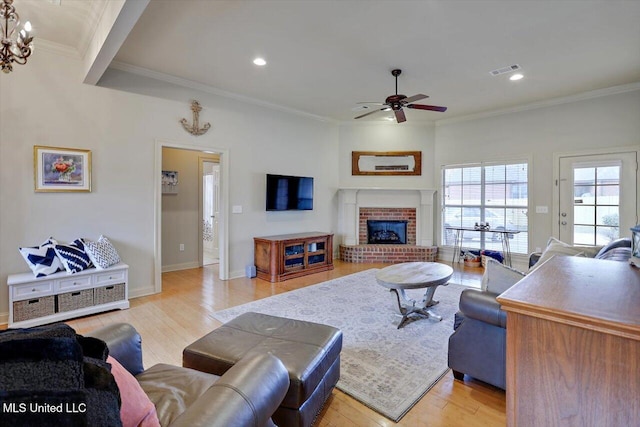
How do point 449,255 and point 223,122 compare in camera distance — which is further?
A: point 449,255

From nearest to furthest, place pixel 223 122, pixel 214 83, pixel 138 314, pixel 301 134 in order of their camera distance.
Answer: pixel 138 314
pixel 214 83
pixel 223 122
pixel 301 134

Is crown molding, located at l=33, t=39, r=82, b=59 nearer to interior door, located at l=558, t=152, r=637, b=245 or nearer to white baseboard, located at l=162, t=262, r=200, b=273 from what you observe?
white baseboard, located at l=162, t=262, r=200, b=273

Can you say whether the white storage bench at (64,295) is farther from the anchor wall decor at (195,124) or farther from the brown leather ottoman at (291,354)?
the brown leather ottoman at (291,354)

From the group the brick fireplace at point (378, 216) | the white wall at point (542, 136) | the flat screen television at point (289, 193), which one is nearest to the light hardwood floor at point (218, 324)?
the brick fireplace at point (378, 216)

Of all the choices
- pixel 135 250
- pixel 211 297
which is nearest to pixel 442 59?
pixel 211 297

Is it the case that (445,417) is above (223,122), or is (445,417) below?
below

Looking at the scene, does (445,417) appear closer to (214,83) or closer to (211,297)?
(211,297)

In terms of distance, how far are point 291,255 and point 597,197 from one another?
4941 mm

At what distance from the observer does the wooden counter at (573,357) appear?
0.81 m

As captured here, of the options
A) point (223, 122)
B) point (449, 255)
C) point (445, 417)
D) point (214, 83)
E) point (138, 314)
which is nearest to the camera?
point (445, 417)

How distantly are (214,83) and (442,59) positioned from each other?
3101 millimetres

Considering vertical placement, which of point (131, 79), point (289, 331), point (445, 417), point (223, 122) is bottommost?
point (445, 417)

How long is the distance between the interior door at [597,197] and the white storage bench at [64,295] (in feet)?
21.6

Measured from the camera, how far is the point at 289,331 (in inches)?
79.6
